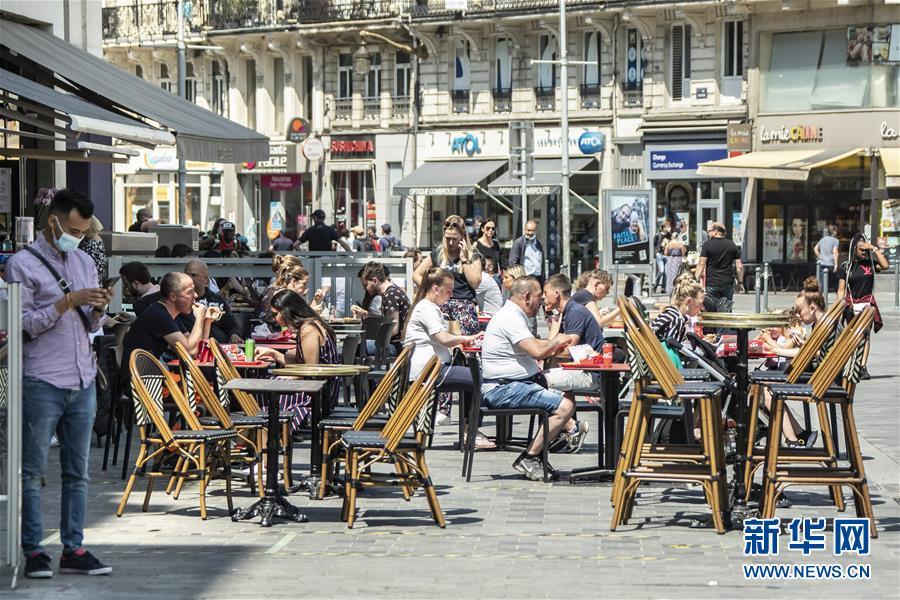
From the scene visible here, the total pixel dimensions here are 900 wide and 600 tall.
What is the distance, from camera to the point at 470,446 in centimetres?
1155

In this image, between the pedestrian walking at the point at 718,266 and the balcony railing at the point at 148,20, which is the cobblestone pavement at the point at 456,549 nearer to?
the pedestrian walking at the point at 718,266

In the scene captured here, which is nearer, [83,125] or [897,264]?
[83,125]

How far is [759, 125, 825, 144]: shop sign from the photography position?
139 feet

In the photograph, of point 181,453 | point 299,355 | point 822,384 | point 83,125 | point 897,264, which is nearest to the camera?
point 822,384

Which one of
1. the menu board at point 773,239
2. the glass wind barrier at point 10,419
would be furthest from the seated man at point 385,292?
the menu board at point 773,239

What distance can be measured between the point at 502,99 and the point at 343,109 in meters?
5.88

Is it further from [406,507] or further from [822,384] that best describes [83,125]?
[822,384]

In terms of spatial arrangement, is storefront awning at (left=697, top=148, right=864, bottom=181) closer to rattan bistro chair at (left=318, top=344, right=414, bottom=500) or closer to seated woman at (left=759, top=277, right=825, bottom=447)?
seated woman at (left=759, top=277, right=825, bottom=447)

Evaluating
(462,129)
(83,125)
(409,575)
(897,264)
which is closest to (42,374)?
(409,575)

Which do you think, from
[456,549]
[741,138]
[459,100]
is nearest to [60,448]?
[456,549]

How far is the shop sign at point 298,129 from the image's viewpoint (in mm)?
52312

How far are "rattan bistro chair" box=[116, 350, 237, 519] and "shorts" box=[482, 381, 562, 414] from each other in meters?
2.15

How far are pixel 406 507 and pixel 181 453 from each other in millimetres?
1411

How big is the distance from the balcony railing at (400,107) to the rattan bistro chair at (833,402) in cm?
4237
